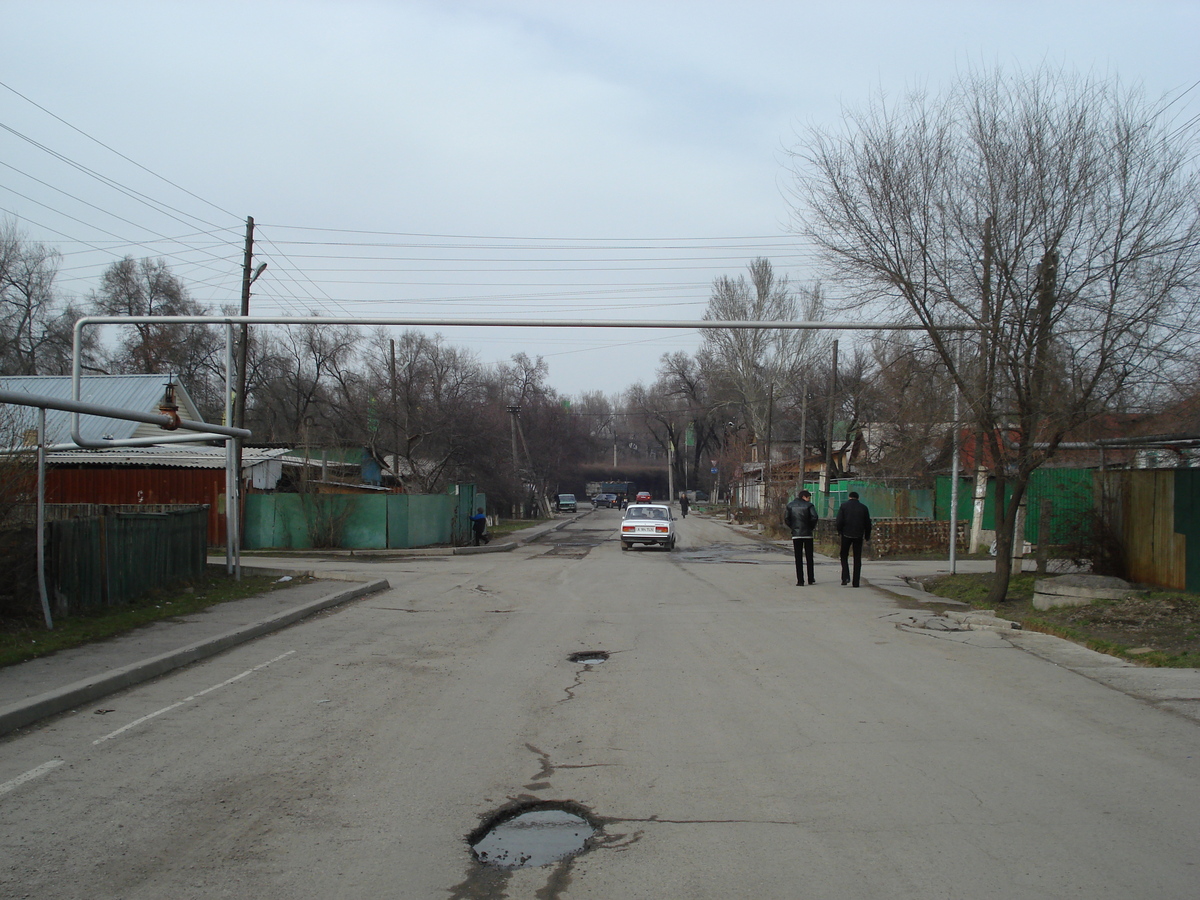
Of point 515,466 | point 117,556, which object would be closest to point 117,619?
point 117,556

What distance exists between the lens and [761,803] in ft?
17.4

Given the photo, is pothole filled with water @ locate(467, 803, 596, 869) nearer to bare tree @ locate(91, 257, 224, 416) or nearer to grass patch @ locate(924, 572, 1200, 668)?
grass patch @ locate(924, 572, 1200, 668)

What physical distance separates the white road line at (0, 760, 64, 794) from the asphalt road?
0.04m

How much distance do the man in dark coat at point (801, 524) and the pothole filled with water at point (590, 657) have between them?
7720 mm

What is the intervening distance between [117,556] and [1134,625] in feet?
43.5

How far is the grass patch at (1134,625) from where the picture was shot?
9.45 m

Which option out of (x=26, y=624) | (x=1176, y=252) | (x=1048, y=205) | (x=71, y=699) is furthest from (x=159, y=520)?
→ (x=1176, y=252)

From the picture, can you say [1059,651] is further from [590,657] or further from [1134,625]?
[590,657]

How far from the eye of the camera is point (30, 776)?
5820 mm

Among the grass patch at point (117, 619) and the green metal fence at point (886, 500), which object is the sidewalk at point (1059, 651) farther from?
the green metal fence at point (886, 500)

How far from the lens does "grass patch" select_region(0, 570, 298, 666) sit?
9.70 m

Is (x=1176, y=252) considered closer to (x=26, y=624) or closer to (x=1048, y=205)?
(x=1048, y=205)

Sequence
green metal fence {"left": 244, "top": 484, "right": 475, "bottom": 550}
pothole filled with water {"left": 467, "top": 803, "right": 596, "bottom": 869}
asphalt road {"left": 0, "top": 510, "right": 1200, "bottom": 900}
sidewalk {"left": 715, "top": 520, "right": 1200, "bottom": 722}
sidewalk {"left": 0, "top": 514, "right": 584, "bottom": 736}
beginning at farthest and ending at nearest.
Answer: green metal fence {"left": 244, "top": 484, "right": 475, "bottom": 550}
sidewalk {"left": 715, "top": 520, "right": 1200, "bottom": 722}
sidewalk {"left": 0, "top": 514, "right": 584, "bottom": 736}
pothole filled with water {"left": 467, "top": 803, "right": 596, "bottom": 869}
asphalt road {"left": 0, "top": 510, "right": 1200, "bottom": 900}

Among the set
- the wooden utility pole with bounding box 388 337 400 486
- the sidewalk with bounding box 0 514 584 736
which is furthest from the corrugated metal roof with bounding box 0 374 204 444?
the sidewalk with bounding box 0 514 584 736
